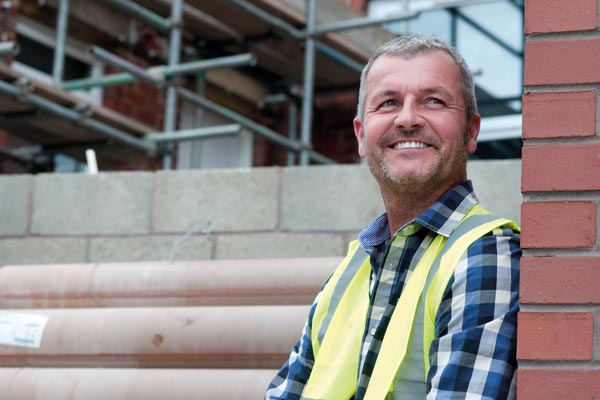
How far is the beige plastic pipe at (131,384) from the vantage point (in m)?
4.05

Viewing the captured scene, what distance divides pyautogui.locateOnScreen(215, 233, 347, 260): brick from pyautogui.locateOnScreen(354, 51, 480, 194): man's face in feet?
6.58

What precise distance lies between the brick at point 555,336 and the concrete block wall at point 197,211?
230cm

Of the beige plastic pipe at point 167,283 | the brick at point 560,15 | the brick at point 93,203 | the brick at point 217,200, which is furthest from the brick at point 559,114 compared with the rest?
the brick at point 93,203

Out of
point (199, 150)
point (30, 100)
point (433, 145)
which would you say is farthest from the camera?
point (199, 150)

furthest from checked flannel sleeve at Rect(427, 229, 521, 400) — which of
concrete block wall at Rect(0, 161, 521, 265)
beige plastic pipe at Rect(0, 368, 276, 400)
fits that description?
concrete block wall at Rect(0, 161, 521, 265)

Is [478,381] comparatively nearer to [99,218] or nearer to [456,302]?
[456,302]

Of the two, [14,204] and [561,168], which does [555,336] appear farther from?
[14,204]

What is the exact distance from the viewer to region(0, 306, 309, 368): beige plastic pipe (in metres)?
4.18

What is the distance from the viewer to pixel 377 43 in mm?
9625

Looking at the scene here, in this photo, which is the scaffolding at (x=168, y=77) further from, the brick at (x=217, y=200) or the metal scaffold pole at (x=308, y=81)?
the brick at (x=217, y=200)

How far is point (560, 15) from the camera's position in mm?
2582

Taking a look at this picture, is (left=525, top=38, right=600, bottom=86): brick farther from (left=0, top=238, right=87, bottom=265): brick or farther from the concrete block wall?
(left=0, top=238, right=87, bottom=265): brick

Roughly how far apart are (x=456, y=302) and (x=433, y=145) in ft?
1.51

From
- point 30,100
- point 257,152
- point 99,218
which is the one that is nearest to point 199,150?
point 257,152
